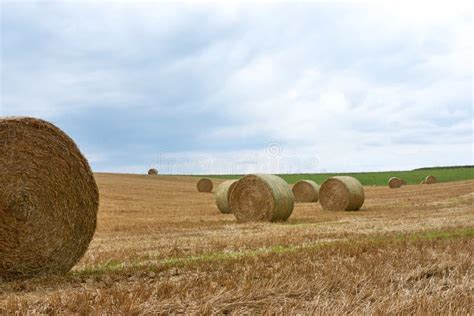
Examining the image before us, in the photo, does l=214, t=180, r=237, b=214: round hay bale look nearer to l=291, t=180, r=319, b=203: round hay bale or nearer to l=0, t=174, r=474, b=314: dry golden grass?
l=291, t=180, r=319, b=203: round hay bale

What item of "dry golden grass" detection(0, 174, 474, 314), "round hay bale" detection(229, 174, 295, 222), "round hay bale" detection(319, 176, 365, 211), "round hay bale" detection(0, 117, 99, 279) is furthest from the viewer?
"round hay bale" detection(319, 176, 365, 211)

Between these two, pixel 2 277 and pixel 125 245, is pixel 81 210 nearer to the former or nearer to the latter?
pixel 2 277

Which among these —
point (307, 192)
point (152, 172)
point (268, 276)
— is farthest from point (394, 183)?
point (268, 276)

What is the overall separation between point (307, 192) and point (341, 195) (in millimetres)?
6388

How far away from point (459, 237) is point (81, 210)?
21.8 ft

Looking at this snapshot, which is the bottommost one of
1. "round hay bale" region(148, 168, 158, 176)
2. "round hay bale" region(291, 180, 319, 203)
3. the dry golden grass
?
the dry golden grass

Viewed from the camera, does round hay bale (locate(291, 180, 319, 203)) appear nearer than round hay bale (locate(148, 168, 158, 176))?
Yes

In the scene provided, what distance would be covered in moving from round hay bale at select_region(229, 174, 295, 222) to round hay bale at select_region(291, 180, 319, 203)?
11353mm

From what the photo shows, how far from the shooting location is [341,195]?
22.1 metres

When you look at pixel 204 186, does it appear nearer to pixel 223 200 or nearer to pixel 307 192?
pixel 307 192

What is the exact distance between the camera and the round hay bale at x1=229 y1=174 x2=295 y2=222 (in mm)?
16266

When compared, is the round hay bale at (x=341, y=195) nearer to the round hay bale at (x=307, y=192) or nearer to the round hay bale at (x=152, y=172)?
the round hay bale at (x=307, y=192)

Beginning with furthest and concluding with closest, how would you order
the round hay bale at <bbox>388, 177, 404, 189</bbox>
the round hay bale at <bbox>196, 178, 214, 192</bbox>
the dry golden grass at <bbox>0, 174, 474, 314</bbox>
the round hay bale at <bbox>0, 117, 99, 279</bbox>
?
the round hay bale at <bbox>388, 177, 404, 189</bbox>, the round hay bale at <bbox>196, 178, 214, 192</bbox>, the round hay bale at <bbox>0, 117, 99, 279</bbox>, the dry golden grass at <bbox>0, 174, 474, 314</bbox>

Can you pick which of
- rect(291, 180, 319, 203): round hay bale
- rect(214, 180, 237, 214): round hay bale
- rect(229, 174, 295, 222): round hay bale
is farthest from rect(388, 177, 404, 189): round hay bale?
rect(229, 174, 295, 222): round hay bale
